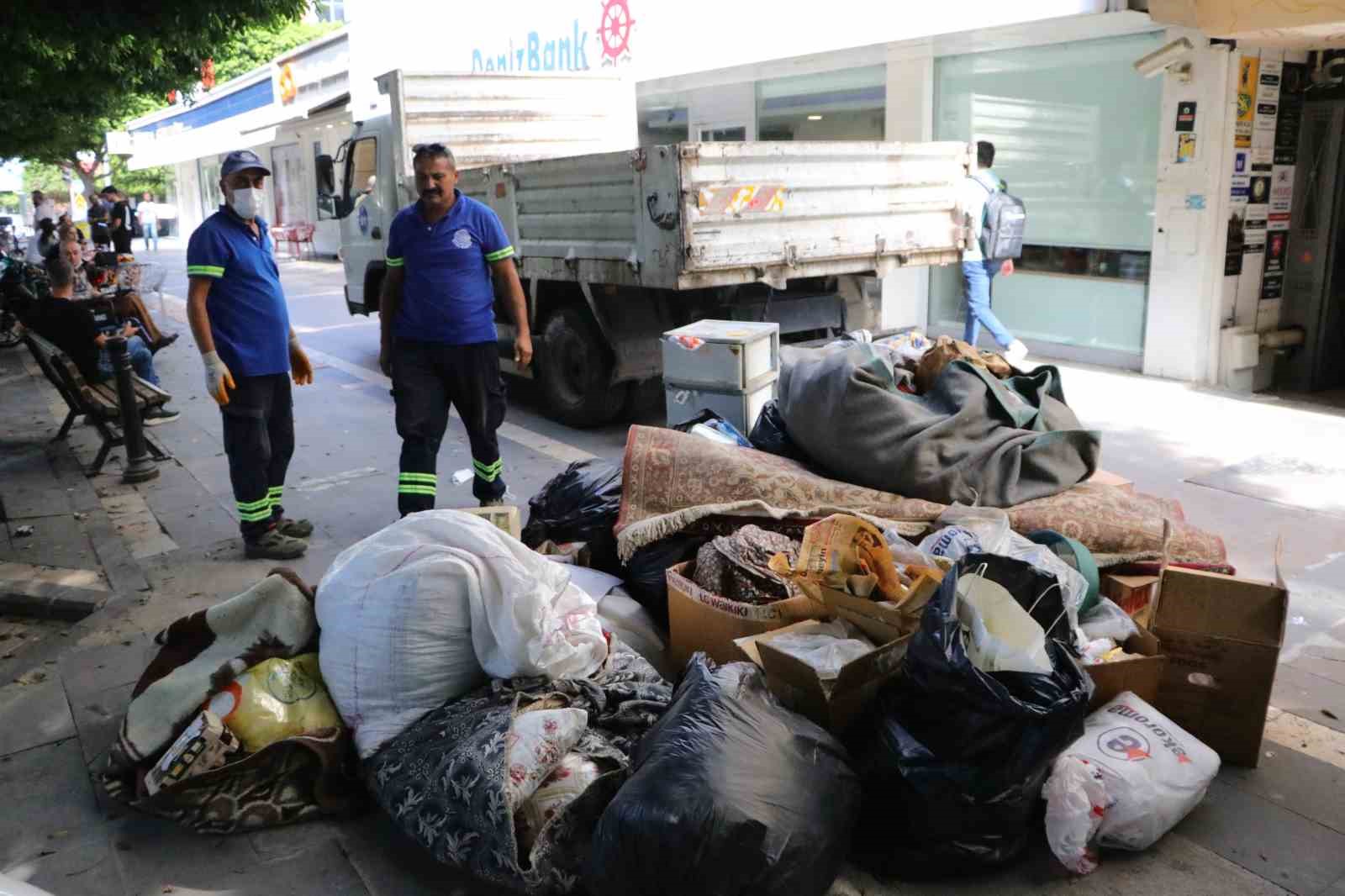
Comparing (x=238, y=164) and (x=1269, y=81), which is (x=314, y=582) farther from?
(x=1269, y=81)

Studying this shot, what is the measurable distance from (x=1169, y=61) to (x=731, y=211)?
412 cm

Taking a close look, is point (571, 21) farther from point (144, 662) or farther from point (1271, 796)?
point (1271, 796)

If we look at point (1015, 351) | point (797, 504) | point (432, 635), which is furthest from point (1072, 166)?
point (432, 635)

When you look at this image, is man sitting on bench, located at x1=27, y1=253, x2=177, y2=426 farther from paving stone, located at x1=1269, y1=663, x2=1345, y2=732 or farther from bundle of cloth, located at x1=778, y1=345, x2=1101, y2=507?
paving stone, located at x1=1269, y1=663, x2=1345, y2=732

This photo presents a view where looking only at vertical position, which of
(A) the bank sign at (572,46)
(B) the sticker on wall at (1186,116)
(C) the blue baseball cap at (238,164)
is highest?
(A) the bank sign at (572,46)

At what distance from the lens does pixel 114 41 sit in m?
6.52

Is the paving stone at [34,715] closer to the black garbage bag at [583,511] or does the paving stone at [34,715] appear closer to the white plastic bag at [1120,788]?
the black garbage bag at [583,511]

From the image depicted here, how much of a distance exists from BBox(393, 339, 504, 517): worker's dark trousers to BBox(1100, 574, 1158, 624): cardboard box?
280 cm

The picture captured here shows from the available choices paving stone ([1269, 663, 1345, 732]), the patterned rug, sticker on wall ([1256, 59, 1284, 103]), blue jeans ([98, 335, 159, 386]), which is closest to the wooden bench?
blue jeans ([98, 335, 159, 386])

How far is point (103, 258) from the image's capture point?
553 inches

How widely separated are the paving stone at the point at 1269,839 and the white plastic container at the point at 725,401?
2.70 m

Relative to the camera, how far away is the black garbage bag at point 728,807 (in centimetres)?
225

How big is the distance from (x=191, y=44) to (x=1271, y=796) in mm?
7755

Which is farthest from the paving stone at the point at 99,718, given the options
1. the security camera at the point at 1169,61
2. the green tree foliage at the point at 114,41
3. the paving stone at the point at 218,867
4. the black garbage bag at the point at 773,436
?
the security camera at the point at 1169,61
